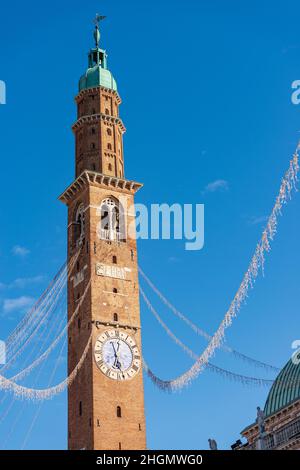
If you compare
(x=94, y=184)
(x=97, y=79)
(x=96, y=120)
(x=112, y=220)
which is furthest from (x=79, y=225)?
(x=97, y=79)

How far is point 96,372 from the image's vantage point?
6531cm

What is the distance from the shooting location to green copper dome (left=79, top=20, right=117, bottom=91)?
262 feet

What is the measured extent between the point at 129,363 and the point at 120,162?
60.8ft

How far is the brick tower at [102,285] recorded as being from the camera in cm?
6488

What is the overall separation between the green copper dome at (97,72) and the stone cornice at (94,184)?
10.3 metres

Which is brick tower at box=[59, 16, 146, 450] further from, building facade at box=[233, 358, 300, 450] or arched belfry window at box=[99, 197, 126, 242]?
building facade at box=[233, 358, 300, 450]

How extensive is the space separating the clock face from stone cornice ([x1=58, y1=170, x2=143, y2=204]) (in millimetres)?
13034

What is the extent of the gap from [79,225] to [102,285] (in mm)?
6969

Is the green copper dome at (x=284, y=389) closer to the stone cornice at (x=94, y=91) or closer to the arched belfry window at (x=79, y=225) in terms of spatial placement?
the arched belfry window at (x=79, y=225)

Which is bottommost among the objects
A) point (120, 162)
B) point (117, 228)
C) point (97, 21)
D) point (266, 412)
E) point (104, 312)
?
point (266, 412)

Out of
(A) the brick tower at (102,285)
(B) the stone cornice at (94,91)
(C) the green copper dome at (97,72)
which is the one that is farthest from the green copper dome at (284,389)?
(C) the green copper dome at (97,72)

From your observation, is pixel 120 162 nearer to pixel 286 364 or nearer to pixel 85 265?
pixel 85 265
